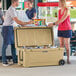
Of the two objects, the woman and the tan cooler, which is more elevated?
the woman

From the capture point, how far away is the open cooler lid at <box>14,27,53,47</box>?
5328 mm

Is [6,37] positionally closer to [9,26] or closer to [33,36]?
[9,26]

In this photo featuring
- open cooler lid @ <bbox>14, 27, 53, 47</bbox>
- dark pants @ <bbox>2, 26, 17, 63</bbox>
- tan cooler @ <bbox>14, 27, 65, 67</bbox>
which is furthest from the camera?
open cooler lid @ <bbox>14, 27, 53, 47</bbox>

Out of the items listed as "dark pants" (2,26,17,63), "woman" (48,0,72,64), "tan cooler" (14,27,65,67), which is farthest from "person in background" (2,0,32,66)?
"woman" (48,0,72,64)

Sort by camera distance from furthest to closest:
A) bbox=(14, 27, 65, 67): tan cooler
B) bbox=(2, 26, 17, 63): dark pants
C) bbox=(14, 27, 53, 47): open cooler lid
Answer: bbox=(14, 27, 53, 47): open cooler lid → bbox=(2, 26, 17, 63): dark pants → bbox=(14, 27, 65, 67): tan cooler

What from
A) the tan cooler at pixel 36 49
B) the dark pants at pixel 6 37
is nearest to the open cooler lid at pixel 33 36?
the tan cooler at pixel 36 49

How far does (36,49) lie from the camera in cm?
497

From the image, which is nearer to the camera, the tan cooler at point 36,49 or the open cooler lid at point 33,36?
the tan cooler at point 36,49

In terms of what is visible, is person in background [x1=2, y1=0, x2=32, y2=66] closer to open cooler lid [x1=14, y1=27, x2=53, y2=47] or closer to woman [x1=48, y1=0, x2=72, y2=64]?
open cooler lid [x1=14, y1=27, x2=53, y2=47]

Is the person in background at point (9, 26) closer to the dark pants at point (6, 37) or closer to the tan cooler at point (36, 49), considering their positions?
the dark pants at point (6, 37)

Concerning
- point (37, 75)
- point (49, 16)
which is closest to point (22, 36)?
point (37, 75)

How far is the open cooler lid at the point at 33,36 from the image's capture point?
5.33 m

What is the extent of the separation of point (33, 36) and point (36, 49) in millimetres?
473

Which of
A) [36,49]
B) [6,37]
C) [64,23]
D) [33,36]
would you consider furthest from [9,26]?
[64,23]
